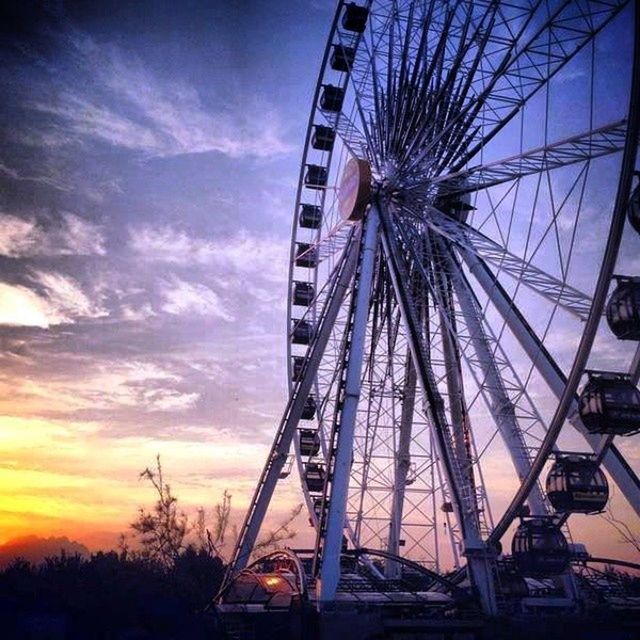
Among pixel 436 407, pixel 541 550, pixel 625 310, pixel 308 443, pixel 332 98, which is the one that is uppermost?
pixel 332 98

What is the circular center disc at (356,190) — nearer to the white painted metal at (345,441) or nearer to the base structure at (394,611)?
the white painted metal at (345,441)

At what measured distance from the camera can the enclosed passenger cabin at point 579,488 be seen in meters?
14.8

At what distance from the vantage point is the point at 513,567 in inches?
707

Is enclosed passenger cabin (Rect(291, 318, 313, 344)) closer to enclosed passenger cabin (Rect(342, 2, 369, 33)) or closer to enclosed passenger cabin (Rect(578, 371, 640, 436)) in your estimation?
enclosed passenger cabin (Rect(342, 2, 369, 33))

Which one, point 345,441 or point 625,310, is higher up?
point 625,310

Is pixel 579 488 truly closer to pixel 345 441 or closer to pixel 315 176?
pixel 345 441

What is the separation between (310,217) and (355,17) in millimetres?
7770

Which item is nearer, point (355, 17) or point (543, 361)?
point (543, 361)

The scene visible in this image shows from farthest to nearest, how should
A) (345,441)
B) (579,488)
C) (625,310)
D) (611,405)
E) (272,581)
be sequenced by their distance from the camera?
(272,581)
(345,441)
(579,488)
(611,405)
(625,310)

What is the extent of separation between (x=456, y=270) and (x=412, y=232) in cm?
224

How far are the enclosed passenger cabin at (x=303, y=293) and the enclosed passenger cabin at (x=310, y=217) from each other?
2.47m

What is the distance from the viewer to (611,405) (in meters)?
11.8

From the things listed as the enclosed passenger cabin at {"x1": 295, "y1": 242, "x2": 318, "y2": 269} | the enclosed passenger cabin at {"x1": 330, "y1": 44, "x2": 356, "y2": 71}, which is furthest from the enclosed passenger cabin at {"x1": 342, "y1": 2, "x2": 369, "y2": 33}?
the enclosed passenger cabin at {"x1": 295, "y1": 242, "x2": 318, "y2": 269}

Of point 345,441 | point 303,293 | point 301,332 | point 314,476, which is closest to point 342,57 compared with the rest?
point 303,293
